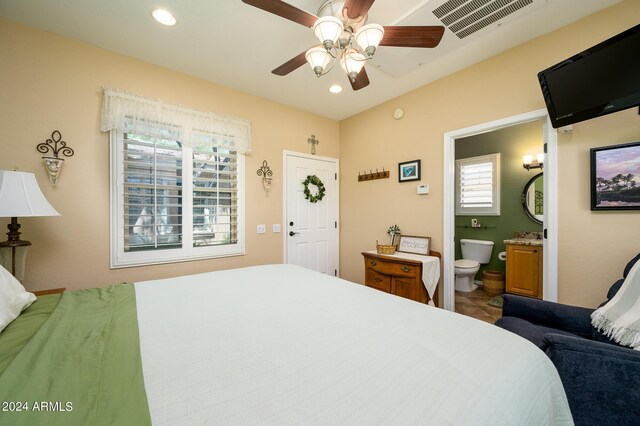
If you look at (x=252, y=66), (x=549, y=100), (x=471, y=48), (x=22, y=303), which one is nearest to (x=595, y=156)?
(x=549, y=100)

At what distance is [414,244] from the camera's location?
3.02m

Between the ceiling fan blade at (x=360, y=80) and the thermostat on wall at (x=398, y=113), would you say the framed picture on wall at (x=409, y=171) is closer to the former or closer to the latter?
the thermostat on wall at (x=398, y=113)

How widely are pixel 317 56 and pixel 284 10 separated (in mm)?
323

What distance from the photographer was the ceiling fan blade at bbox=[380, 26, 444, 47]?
1.43m

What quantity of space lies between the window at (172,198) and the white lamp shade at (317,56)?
5.57 ft

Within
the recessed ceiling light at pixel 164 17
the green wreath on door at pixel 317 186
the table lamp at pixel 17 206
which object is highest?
the recessed ceiling light at pixel 164 17

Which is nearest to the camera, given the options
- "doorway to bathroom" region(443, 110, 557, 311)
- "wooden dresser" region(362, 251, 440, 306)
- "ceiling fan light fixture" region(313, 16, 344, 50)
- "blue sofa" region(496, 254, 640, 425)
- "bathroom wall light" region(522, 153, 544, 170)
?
"blue sofa" region(496, 254, 640, 425)

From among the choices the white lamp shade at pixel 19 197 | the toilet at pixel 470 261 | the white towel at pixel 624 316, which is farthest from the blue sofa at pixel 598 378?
the white lamp shade at pixel 19 197

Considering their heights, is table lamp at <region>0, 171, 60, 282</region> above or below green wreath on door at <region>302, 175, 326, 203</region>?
below

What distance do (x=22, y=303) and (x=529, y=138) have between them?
5.43m

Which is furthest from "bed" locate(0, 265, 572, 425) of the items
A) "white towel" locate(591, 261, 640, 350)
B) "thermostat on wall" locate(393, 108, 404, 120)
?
"thermostat on wall" locate(393, 108, 404, 120)

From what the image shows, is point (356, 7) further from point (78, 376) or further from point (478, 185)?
point (478, 185)

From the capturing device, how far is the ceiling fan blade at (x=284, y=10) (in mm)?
1267

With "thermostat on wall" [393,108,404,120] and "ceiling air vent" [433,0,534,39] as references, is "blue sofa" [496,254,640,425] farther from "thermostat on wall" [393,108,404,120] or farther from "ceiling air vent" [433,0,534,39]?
"thermostat on wall" [393,108,404,120]
